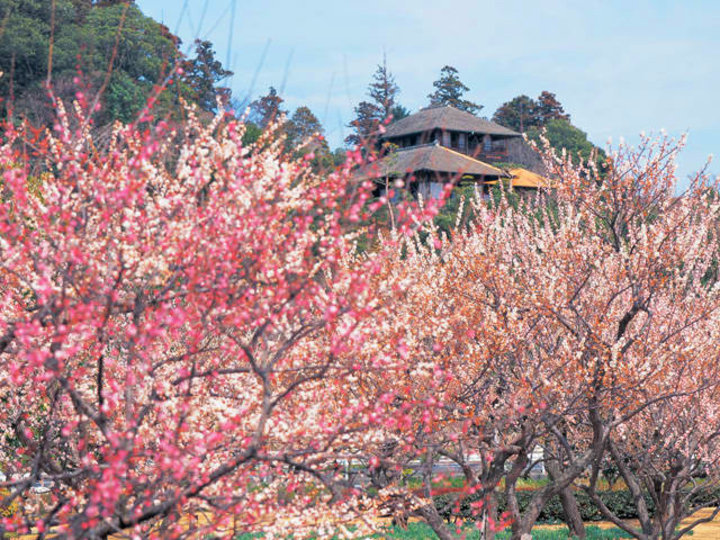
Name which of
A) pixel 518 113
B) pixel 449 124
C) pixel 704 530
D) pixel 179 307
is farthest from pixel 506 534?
pixel 518 113

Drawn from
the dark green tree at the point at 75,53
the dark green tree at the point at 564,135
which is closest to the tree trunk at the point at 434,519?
the dark green tree at the point at 75,53

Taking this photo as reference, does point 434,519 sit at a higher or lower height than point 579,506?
higher

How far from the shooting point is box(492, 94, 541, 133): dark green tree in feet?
257

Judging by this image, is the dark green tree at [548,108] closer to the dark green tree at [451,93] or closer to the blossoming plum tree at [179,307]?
the dark green tree at [451,93]

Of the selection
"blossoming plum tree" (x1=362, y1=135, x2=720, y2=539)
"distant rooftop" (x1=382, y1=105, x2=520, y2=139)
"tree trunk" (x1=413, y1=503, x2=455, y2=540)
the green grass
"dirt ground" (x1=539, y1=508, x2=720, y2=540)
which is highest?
"distant rooftop" (x1=382, y1=105, x2=520, y2=139)

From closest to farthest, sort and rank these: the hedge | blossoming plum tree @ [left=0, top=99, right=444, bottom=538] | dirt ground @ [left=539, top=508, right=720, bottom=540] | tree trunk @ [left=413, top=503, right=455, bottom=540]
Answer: blossoming plum tree @ [left=0, top=99, right=444, bottom=538], tree trunk @ [left=413, top=503, right=455, bottom=540], dirt ground @ [left=539, top=508, right=720, bottom=540], the hedge

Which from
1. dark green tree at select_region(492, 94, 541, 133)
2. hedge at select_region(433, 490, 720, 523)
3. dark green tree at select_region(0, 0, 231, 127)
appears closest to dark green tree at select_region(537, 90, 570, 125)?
dark green tree at select_region(492, 94, 541, 133)

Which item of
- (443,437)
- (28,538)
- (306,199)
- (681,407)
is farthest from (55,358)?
(28,538)

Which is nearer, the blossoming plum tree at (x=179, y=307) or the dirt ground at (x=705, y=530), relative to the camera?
the blossoming plum tree at (x=179, y=307)

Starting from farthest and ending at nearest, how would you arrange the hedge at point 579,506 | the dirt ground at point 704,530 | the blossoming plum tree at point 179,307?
the hedge at point 579,506 < the dirt ground at point 704,530 < the blossoming plum tree at point 179,307

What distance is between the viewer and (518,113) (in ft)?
256

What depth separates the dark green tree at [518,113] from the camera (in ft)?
257

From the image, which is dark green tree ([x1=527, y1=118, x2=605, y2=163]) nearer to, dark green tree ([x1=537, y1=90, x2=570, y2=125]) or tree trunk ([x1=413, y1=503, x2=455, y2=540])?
dark green tree ([x1=537, y1=90, x2=570, y2=125])

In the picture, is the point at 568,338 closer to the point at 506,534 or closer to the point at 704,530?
the point at 506,534
